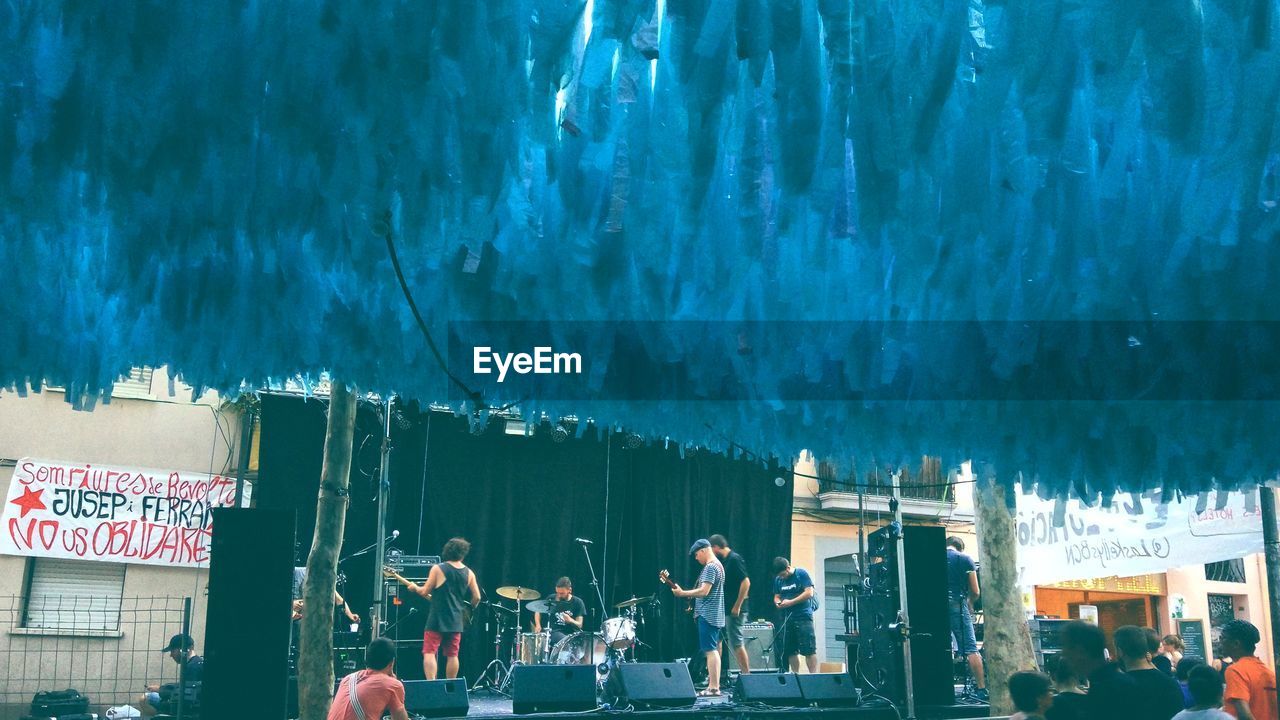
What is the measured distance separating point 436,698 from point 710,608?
11.6 feet

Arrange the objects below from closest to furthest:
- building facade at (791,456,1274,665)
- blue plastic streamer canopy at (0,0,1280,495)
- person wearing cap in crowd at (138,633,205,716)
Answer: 1. blue plastic streamer canopy at (0,0,1280,495)
2. person wearing cap in crowd at (138,633,205,716)
3. building facade at (791,456,1274,665)

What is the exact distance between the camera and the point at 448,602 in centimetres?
920

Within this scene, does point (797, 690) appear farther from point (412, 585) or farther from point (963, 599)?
point (412, 585)

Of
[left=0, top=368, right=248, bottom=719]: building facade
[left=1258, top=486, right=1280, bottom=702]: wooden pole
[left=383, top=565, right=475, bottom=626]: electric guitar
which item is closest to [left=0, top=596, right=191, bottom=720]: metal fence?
[left=0, top=368, right=248, bottom=719]: building facade

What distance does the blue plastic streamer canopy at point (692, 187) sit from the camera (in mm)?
1927

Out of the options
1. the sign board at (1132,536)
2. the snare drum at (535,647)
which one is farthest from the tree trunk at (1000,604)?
the snare drum at (535,647)

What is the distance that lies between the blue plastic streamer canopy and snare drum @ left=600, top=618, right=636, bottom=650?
664 cm

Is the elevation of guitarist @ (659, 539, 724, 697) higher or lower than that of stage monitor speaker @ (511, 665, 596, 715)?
higher

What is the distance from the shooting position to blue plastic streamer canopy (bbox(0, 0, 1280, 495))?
1927mm

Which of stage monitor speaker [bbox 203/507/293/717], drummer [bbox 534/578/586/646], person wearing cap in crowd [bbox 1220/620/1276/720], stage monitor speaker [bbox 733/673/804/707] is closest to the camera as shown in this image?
stage monitor speaker [bbox 203/507/293/717]

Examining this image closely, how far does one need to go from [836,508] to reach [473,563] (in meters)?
6.67

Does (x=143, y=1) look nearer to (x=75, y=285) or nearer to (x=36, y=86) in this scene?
(x=36, y=86)

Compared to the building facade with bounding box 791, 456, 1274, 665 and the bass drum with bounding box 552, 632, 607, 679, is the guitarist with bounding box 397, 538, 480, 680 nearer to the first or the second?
the bass drum with bounding box 552, 632, 607, 679

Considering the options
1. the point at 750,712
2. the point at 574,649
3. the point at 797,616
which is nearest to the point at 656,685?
the point at 750,712
